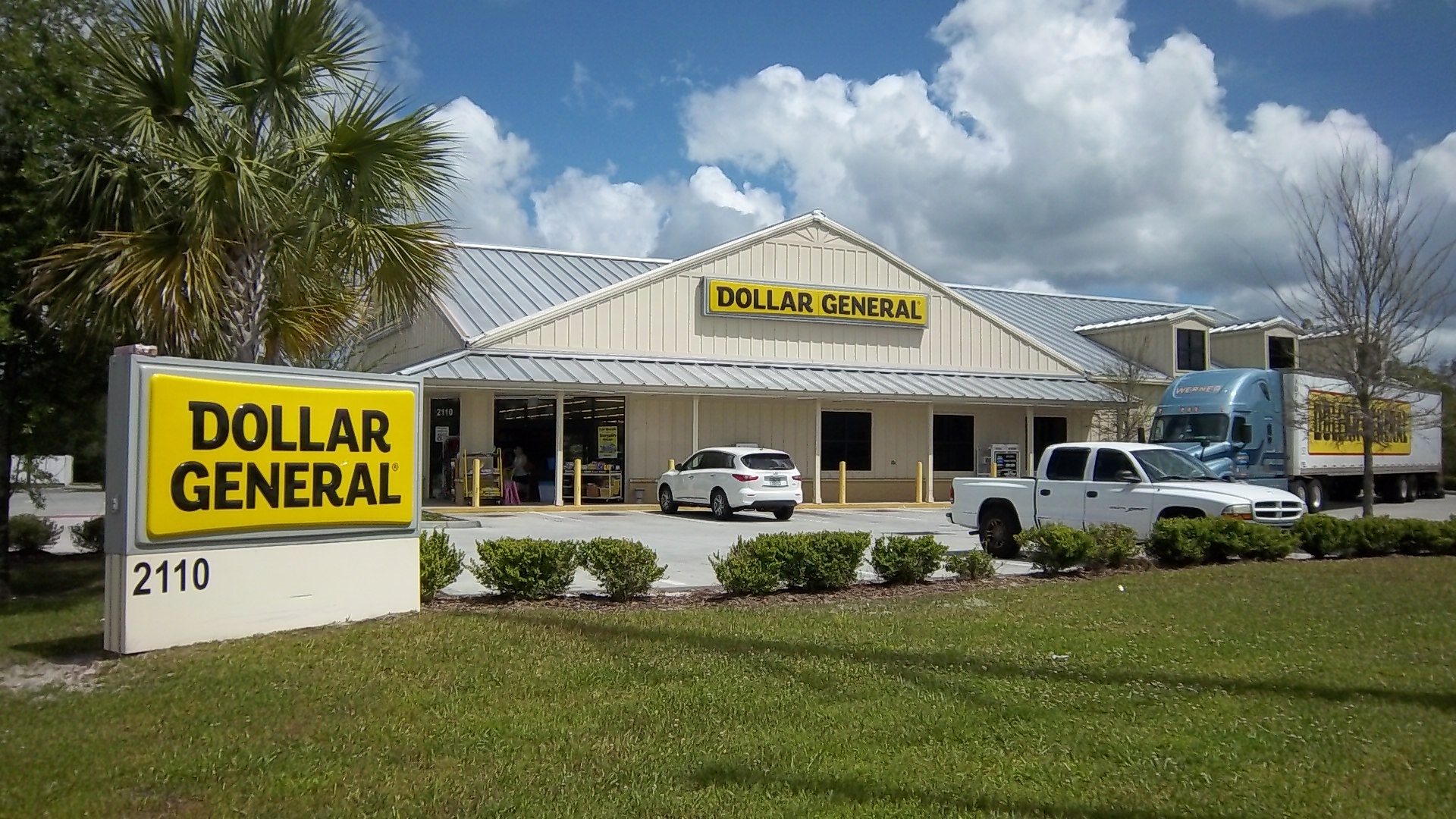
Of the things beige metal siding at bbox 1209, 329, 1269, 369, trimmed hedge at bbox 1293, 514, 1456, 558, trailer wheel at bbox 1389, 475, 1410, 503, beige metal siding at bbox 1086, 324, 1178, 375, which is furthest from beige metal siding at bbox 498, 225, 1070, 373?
trimmed hedge at bbox 1293, 514, 1456, 558

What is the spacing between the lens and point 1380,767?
5875 millimetres

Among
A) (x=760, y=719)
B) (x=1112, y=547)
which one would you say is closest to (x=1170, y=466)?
(x=1112, y=547)

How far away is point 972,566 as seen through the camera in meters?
12.8

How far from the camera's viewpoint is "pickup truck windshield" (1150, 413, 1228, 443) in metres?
24.9

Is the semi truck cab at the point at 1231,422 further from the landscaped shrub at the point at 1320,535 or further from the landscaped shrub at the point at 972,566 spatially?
the landscaped shrub at the point at 972,566

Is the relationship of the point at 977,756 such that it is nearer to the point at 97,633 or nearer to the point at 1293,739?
the point at 1293,739

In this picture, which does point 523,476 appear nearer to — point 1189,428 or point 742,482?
point 742,482

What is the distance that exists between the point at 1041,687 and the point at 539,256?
2739 cm

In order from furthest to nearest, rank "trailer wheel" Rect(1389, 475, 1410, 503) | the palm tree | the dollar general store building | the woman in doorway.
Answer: "trailer wheel" Rect(1389, 475, 1410, 503)
the woman in doorway
the dollar general store building
the palm tree

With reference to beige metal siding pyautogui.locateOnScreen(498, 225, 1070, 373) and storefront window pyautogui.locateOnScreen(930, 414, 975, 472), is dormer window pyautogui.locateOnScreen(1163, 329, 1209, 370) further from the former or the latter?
storefront window pyautogui.locateOnScreen(930, 414, 975, 472)

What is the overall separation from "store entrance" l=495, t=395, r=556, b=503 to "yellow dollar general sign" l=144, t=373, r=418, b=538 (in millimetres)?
18237

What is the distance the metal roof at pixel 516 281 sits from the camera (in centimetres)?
2808

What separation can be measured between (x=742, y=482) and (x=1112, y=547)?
433 inches

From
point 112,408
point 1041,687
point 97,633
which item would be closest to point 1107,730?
point 1041,687
